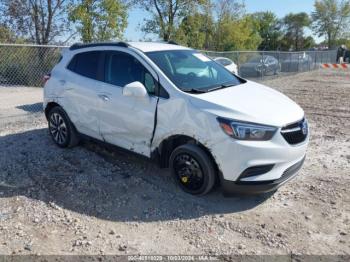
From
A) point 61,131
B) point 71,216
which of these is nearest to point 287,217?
point 71,216

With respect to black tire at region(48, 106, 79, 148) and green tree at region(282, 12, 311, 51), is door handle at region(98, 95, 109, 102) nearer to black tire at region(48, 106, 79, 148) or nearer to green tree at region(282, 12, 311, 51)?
black tire at region(48, 106, 79, 148)

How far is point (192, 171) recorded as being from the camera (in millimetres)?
4414

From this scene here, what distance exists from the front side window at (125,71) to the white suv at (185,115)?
0.05 feet

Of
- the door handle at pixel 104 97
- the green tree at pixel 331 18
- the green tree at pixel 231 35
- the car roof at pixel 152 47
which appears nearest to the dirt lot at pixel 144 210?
the door handle at pixel 104 97

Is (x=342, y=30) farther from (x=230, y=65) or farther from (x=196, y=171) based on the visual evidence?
(x=196, y=171)

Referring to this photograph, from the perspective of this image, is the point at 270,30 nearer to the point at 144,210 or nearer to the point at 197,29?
the point at 197,29

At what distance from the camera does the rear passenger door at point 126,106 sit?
467 cm

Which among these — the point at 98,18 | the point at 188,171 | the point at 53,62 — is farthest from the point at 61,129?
the point at 98,18

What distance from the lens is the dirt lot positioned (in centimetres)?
362

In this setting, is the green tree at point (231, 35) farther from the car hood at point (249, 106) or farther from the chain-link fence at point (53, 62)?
the car hood at point (249, 106)

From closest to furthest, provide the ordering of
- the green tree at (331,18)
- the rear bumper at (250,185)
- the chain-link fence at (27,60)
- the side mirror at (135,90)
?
1. the rear bumper at (250,185)
2. the side mirror at (135,90)
3. the chain-link fence at (27,60)
4. the green tree at (331,18)

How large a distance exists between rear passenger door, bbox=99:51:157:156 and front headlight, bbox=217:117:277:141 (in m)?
1.06

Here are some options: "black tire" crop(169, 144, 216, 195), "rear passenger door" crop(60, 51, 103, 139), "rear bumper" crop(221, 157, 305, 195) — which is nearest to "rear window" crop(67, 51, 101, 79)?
"rear passenger door" crop(60, 51, 103, 139)

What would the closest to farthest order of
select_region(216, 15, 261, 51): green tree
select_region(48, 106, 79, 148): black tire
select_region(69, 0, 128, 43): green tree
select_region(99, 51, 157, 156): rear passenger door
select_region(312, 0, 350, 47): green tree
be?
select_region(99, 51, 157, 156): rear passenger door < select_region(48, 106, 79, 148): black tire < select_region(69, 0, 128, 43): green tree < select_region(216, 15, 261, 51): green tree < select_region(312, 0, 350, 47): green tree
